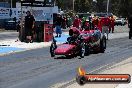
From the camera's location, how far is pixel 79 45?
1909cm

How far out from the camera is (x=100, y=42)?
872 inches

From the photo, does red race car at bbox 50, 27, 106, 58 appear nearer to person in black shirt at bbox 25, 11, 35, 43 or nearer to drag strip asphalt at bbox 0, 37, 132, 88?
drag strip asphalt at bbox 0, 37, 132, 88

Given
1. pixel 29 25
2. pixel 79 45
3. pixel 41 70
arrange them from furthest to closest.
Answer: pixel 29 25, pixel 79 45, pixel 41 70

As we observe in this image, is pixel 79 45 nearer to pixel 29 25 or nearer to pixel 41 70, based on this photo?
pixel 41 70

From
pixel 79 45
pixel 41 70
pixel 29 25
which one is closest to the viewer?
pixel 41 70

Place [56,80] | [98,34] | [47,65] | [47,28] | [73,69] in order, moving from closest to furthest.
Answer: [56,80] < [73,69] < [47,65] < [98,34] < [47,28]

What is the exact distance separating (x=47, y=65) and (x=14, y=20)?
112 ft

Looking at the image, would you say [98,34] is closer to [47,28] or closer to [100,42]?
[100,42]

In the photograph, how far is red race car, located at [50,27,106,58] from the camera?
18.7m

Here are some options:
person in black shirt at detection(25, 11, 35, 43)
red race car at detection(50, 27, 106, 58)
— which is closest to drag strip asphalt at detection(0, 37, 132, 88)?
red race car at detection(50, 27, 106, 58)

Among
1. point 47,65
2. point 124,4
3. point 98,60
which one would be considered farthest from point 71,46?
point 124,4

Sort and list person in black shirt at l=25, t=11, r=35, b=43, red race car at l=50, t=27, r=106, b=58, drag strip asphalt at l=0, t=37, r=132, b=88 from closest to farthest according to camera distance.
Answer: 1. drag strip asphalt at l=0, t=37, r=132, b=88
2. red race car at l=50, t=27, r=106, b=58
3. person in black shirt at l=25, t=11, r=35, b=43

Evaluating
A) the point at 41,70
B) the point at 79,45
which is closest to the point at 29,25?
the point at 79,45

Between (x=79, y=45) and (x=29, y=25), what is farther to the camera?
(x=29, y=25)
